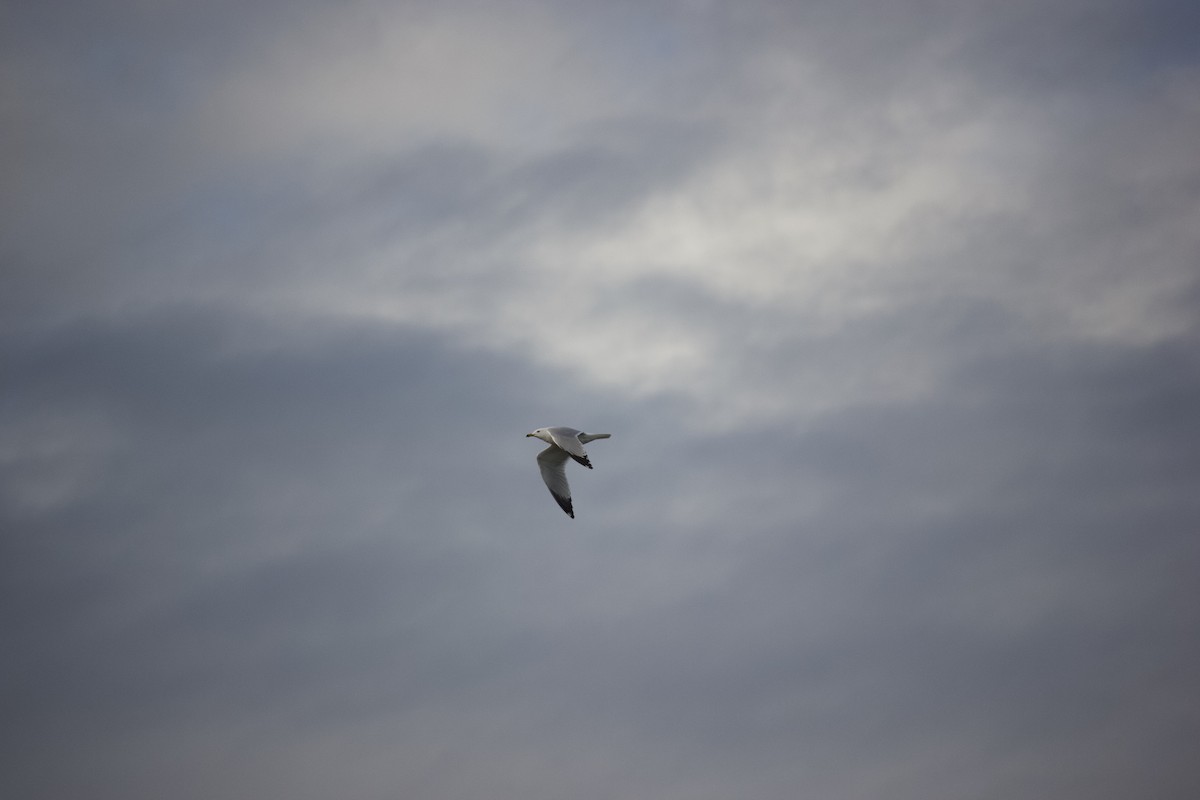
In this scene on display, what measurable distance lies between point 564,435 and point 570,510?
370 cm

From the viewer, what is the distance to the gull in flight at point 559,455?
50.5m

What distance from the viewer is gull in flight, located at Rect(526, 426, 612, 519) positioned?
166ft

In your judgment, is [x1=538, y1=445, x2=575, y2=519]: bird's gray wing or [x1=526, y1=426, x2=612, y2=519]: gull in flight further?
[x1=538, y1=445, x2=575, y2=519]: bird's gray wing

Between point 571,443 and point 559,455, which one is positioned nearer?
point 571,443

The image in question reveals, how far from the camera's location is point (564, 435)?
52125 mm

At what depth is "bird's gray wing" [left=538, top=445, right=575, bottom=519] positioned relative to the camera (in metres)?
54.8

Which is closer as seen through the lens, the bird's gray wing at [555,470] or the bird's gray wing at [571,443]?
the bird's gray wing at [571,443]

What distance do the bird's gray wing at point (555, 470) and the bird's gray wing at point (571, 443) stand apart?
2565 millimetres

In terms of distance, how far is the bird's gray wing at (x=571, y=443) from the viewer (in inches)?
1922

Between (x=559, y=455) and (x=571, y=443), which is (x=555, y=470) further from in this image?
(x=571, y=443)

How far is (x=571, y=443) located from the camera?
167ft

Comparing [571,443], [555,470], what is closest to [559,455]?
[555,470]

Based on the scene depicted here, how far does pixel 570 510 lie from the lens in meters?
53.3

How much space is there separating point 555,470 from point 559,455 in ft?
2.64
